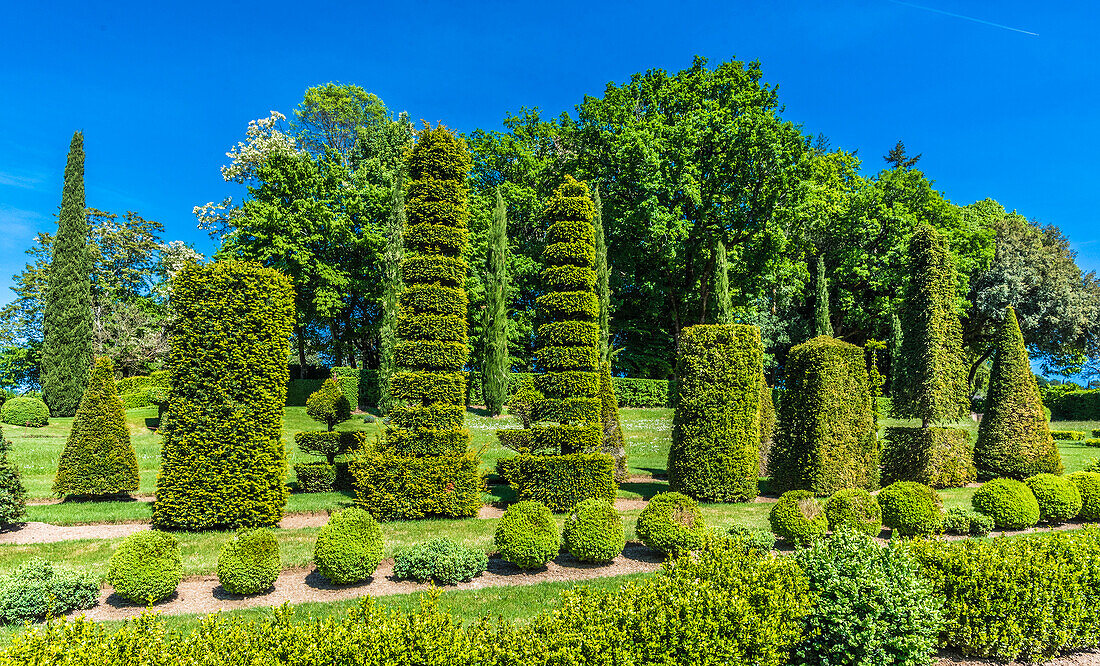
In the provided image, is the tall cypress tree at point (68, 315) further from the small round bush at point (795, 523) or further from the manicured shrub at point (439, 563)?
the small round bush at point (795, 523)

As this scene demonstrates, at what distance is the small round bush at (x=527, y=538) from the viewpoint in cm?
880

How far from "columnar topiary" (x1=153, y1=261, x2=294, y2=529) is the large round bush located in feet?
51.7

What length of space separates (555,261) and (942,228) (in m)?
37.8

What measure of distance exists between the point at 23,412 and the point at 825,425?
3248cm

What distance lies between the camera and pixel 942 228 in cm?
4031

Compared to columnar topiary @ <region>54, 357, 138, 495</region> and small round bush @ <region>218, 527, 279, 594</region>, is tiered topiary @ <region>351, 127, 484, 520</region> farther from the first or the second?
columnar topiary @ <region>54, 357, 138, 495</region>

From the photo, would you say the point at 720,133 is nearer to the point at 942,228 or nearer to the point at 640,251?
the point at 640,251

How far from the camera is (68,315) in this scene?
31266 mm

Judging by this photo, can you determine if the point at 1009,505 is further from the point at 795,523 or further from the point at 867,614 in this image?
the point at 867,614

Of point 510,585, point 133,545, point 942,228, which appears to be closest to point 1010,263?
point 942,228

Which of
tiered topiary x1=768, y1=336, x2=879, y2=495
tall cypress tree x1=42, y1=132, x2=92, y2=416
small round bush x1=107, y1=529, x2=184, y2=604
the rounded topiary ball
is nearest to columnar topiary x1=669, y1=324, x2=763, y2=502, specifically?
tiered topiary x1=768, y1=336, x2=879, y2=495

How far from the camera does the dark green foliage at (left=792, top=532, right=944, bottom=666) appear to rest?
17.0 ft

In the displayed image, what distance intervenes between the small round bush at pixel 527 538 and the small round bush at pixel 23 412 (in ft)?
91.9

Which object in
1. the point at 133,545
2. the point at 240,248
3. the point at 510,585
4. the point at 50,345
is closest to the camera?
the point at 133,545
